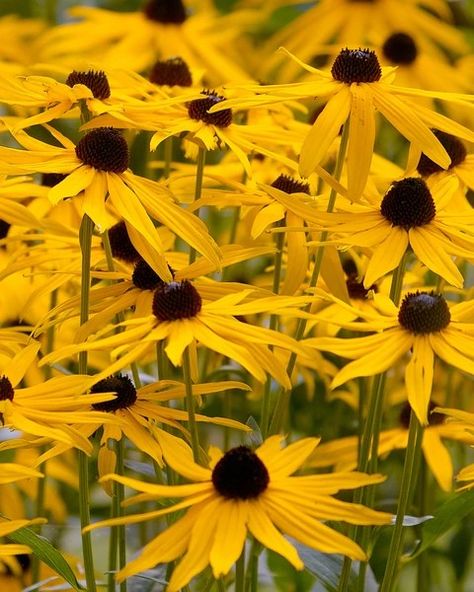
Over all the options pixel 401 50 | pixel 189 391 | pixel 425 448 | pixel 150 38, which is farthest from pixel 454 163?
pixel 150 38

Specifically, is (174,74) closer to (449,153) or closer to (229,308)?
(449,153)

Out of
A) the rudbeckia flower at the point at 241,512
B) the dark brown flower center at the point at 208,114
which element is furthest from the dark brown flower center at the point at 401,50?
the rudbeckia flower at the point at 241,512

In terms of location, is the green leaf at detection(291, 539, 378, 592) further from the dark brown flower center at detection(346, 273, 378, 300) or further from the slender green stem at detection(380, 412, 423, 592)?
the dark brown flower center at detection(346, 273, 378, 300)

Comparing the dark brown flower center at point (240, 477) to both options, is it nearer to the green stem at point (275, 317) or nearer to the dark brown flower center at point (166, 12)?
the green stem at point (275, 317)

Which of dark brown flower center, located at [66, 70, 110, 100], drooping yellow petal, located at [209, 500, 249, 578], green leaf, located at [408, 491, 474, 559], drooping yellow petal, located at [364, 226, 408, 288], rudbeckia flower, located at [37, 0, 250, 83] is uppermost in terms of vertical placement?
rudbeckia flower, located at [37, 0, 250, 83]

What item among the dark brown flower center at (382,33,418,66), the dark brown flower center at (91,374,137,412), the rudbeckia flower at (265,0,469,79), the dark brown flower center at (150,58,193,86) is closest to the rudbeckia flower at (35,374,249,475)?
the dark brown flower center at (91,374,137,412)

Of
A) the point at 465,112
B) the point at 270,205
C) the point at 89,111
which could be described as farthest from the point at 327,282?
the point at 465,112

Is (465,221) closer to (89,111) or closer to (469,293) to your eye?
(469,293)
